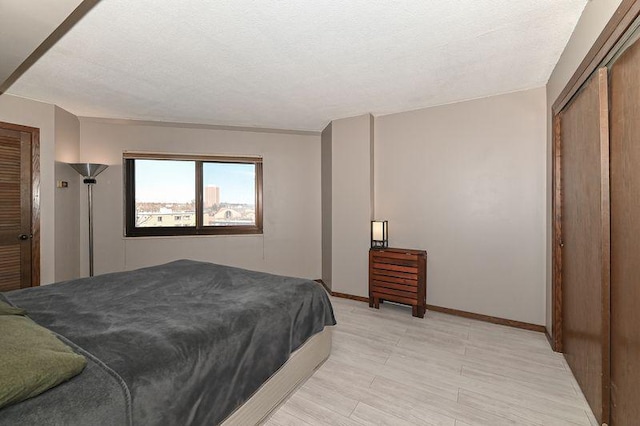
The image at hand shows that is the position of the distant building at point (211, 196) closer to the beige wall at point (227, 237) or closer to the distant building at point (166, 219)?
the distant building at point (166, 219)

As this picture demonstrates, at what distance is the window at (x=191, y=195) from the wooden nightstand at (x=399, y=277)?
2.03 meters

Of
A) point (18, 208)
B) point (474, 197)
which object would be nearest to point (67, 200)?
point (18, 208)

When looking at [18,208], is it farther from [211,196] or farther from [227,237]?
[227,237]

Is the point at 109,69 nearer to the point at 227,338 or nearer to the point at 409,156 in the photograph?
the point at 227,338

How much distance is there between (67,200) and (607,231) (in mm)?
5301

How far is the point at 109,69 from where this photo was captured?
8.59 feet

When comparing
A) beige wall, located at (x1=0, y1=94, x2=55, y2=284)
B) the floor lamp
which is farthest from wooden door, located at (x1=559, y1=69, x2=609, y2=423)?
beige wall, located at (x1=0, y1=94, x2=55, y2=284)

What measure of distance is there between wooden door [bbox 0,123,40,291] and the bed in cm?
187

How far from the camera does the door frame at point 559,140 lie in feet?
5.01

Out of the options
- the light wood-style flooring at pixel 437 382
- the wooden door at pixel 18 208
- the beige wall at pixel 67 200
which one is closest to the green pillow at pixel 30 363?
the light wood-style flooring at pixel 437 382

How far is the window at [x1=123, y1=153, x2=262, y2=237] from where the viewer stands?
4.37m

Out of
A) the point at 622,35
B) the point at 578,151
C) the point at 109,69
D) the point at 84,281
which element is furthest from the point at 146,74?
the point at 578,151

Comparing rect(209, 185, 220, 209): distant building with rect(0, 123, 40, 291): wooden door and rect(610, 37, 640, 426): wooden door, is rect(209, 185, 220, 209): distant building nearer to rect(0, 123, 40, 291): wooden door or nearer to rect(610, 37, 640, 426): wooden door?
rect(0, 123, 40, 291): wooden door

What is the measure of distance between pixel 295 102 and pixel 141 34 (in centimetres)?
170
